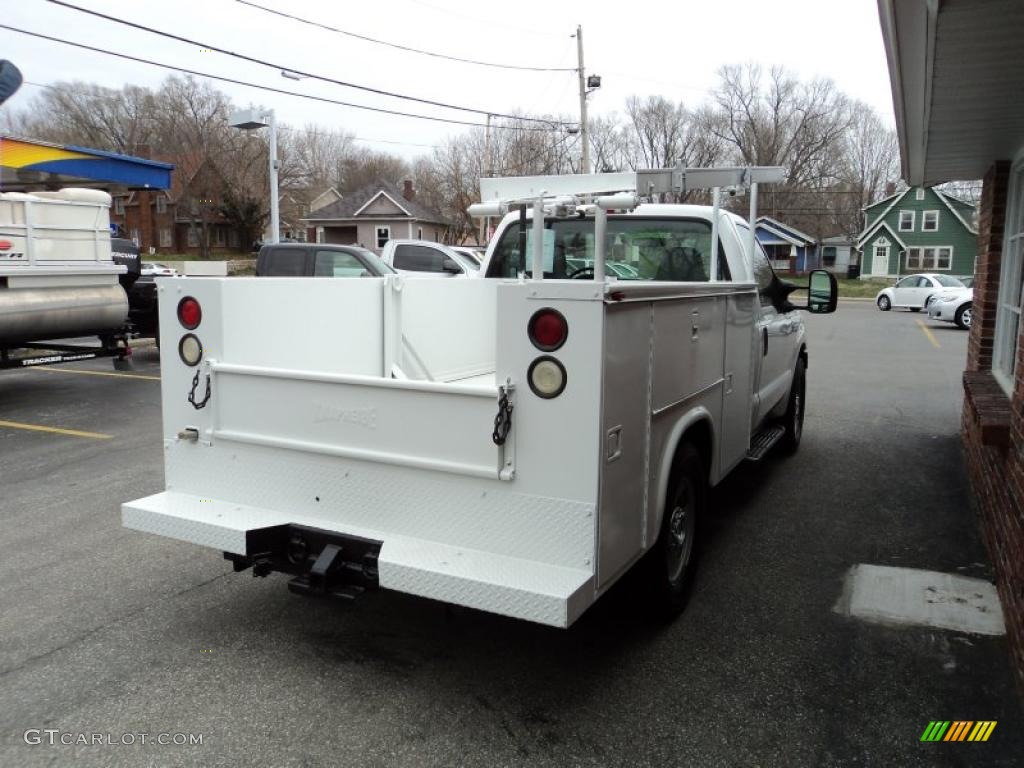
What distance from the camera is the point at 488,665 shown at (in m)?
3.53

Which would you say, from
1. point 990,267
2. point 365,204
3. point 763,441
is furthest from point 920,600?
point 365,204

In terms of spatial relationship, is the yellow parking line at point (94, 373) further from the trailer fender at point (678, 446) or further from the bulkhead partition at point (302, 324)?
the trailer fender at point (678, 446)

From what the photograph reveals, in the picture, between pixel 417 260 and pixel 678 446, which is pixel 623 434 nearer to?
pixel 678 446

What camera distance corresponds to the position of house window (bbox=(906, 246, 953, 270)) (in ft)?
179

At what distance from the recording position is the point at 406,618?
157 inches

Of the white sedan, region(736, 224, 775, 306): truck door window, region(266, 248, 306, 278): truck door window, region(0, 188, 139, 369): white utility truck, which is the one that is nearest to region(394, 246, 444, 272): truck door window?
region(266, 248, 306, 278): truck door window

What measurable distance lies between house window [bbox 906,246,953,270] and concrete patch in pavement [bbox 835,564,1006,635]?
56908mm

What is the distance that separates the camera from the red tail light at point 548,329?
2857 millimetres

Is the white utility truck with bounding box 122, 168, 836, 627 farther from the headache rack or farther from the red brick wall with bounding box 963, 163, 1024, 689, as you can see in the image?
the red brick wall with bounding box 963, 163, 1024, 689

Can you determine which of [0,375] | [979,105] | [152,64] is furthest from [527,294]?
[152,64]

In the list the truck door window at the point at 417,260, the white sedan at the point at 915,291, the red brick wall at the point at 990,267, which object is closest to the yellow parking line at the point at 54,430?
the red brick wall at the point at 990,267

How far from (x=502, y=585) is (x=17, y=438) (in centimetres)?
713

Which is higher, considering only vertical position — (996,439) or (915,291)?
(915,291)

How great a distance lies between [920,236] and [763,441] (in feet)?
185
